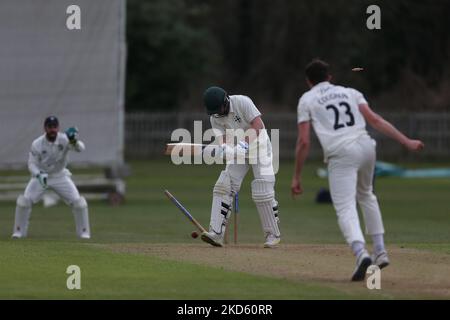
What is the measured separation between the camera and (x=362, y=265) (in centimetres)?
1252

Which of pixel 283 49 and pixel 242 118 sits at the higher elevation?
pixel 242 118

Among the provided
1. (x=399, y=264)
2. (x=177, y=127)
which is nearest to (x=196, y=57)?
(x=177, y=127)

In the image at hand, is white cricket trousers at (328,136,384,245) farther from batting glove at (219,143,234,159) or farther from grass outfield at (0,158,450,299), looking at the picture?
batting glove at (219,143,234,159)

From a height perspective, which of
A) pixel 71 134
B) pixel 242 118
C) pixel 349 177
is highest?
pixel 242 118

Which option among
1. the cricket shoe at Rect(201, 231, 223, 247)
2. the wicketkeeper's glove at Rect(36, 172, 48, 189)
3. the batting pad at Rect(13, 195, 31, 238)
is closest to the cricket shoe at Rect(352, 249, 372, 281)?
the cricket shoe at Rect(201, 231, 223, 247)

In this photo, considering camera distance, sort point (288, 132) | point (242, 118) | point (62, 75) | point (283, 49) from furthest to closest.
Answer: point (283, 49), point (288, 132), point (62, 75), point (242, 118)

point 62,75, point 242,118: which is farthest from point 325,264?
point 62,75

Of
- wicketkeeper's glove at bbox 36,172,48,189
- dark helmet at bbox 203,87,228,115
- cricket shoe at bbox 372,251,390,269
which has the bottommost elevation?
wicketkeeper's glove at bbox 36,172,48,189

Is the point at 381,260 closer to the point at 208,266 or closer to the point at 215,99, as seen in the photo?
the point at 208,266

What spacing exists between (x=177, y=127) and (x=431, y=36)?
48.8 ft

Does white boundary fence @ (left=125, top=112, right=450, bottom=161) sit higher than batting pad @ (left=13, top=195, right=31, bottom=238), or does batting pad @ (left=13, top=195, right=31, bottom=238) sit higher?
batting pad @ (left=13, top=195, right=31, bottom=238)

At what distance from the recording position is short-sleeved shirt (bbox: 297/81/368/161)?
41.5 ft

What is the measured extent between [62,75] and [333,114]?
20.6 m

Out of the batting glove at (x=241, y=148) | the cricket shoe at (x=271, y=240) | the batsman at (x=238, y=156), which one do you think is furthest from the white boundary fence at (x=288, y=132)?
the batting glove at (x=241, y=148)
